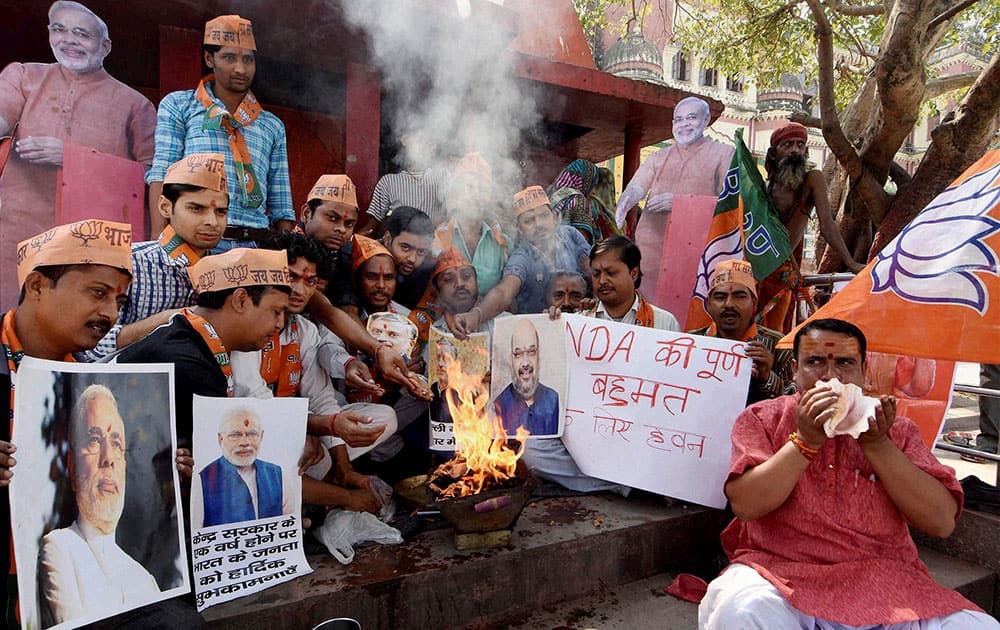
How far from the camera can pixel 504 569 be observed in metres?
2.91

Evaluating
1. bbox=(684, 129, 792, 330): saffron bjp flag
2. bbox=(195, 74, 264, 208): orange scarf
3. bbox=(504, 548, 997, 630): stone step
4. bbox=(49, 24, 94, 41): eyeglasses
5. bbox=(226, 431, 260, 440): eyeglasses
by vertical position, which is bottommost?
bbox=(504, 548, 997, 630): stone step

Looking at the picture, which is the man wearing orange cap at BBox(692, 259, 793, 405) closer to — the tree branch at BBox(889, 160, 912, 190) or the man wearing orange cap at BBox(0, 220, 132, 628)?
the man wearing orange cap at BBox(0, 220, 132, 628)

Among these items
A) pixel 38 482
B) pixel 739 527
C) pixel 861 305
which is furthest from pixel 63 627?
pixel 861 305

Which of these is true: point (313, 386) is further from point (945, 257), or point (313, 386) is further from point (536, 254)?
point (945, 257)

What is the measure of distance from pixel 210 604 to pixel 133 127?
3.89m

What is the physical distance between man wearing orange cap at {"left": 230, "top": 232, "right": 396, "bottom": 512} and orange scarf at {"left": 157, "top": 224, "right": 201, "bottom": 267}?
14.7 inches

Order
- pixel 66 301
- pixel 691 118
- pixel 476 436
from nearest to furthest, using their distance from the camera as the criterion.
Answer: pixel 66 301
pixel 476 436
pixel 691 118

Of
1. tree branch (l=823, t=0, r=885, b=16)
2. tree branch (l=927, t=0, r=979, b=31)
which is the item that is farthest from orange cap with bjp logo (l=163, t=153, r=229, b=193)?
tree branch (l=823, t=0, r=885, b=16)

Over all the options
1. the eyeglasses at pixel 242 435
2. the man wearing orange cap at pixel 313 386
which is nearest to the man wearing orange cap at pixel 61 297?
the eyeglasses at pixel 242 435

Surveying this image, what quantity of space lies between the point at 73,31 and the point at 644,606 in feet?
17.5

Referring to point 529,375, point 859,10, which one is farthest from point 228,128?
point 859,10

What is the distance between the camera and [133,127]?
4.75m

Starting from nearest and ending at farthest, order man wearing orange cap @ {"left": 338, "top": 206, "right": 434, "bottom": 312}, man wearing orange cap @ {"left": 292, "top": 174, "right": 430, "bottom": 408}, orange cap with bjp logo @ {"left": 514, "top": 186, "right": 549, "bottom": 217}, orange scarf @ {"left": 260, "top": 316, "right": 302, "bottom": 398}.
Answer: orange scarf @ {"left": 260, "top": 316, "right": 302, "bottom": 398} < man wearing orange cap @ {"left": 292, "top": 174, "right": 430, "bottom": 408} < man wearing orange cap @ {"left": 338, "top": 206, "right": 434, "bottom": 312} < orange cap with bjp logo @ {"left": 514, "top": 186, "right": 549, "bottom": 217}

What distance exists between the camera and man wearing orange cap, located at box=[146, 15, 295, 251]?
3.95m
